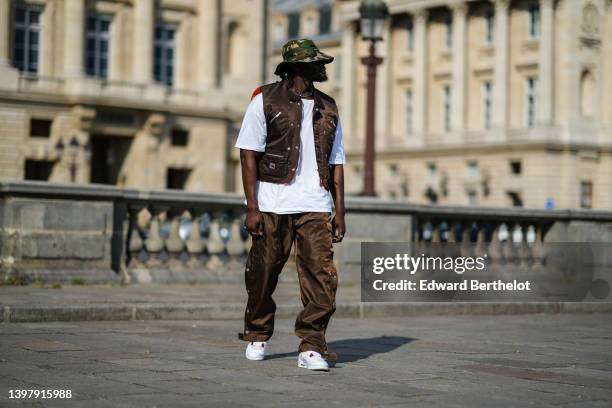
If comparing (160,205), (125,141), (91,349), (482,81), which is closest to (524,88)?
(482,81)

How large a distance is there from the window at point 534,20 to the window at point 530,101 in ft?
8.95

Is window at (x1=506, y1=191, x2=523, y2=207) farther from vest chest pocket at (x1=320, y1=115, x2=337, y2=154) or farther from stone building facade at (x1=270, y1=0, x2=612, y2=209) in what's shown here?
vest chest pocket at (x1=320, y1=115, x2=337, y2=154)

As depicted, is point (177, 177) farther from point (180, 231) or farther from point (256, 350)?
point (256, 350)

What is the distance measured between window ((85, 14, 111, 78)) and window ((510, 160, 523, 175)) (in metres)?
27.9

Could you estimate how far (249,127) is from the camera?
30.8ft

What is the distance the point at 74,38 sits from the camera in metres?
59.8

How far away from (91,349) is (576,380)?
11.1ft

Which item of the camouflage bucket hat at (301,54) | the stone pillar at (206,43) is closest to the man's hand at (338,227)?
the camouflage bucket hat at (301,54)

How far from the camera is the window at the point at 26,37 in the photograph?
59094 mm

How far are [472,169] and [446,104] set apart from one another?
5723 millimetres

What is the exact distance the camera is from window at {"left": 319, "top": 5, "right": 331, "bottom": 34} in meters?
105

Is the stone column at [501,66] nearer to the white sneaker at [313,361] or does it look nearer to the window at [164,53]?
the window at [164,53]

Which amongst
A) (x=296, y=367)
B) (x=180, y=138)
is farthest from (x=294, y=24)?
(x=296, y=367)

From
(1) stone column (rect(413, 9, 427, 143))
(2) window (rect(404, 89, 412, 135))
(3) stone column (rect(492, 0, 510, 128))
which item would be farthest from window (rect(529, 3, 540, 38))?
(2) window (rect(404, 89, 412, 135))
